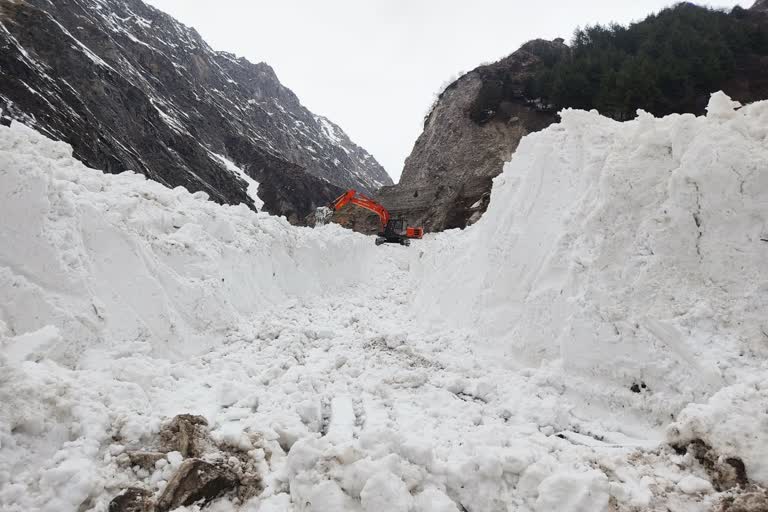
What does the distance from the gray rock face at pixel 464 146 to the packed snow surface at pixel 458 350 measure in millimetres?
26106

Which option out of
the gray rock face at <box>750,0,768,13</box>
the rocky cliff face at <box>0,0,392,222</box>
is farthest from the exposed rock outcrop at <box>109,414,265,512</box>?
the gray rock face at <box>750,0,768,13</box>

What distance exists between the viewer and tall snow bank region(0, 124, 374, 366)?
17.9ft

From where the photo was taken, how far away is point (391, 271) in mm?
22609

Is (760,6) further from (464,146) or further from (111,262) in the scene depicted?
(111,262)

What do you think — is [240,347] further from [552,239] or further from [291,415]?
[552,239]

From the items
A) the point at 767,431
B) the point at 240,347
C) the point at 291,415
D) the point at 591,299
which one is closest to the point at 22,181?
the point at 240,347

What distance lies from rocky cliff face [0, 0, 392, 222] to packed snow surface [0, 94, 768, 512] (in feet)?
105

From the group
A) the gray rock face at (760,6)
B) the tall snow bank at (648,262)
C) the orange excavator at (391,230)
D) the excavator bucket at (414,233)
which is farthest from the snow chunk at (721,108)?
the gray rock face at (760,6)

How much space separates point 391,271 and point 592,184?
51.3ft

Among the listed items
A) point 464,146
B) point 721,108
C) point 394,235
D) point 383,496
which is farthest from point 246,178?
point 383,496

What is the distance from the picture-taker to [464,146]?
137 ft

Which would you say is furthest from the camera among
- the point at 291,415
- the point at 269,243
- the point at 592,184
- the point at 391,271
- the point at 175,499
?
the point at 391,271

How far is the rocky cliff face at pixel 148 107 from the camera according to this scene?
35.8 meters

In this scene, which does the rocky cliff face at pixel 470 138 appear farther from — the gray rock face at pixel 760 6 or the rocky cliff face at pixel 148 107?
the rocky cliff face at pixel 148 107
